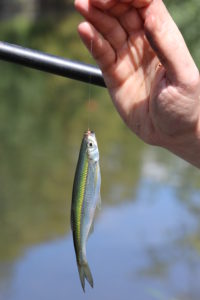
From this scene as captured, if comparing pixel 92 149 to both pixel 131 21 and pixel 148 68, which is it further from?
pixel 131 21

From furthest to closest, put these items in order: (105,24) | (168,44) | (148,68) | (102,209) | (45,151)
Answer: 1. (45,151)
2. (102,209)
3. (148,68)
4. (105,24)
5. (168,44)

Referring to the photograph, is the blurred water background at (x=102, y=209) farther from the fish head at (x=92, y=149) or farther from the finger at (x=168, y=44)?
the finger at (x=168, y=44)

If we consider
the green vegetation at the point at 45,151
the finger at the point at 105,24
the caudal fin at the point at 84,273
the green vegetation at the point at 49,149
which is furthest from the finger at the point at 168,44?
the green vegetation at the point at 45,151

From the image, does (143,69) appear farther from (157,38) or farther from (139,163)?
(139,163)

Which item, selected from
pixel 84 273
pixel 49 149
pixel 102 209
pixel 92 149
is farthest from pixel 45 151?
pixel 84 273

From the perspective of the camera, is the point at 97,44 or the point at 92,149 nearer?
the point at 97,44

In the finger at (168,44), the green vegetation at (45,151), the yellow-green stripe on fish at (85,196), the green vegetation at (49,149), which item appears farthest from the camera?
the green vegetation at (45,151)
